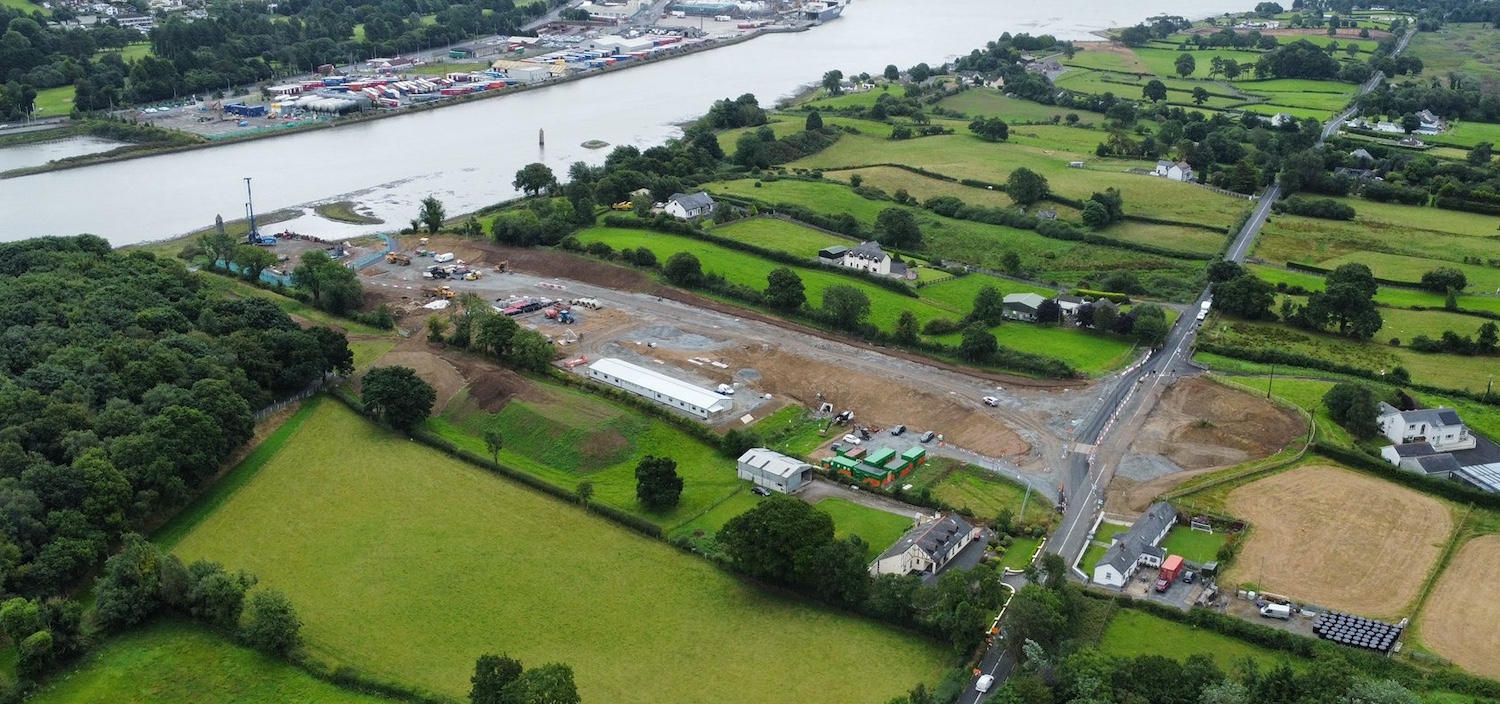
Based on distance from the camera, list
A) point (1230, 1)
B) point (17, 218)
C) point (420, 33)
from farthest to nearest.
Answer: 1. point (1230, 1)
2. point (420, 33)
3. point (17, 218)

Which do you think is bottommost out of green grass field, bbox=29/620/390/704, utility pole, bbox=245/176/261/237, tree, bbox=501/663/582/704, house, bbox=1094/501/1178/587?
green grass field, bbox=29/620/390/704

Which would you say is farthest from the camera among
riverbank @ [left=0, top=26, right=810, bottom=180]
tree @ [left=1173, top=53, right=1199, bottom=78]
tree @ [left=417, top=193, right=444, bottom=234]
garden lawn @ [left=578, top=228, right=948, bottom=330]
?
tree @ [left=1173, top=53, right=1199, bottom=78]

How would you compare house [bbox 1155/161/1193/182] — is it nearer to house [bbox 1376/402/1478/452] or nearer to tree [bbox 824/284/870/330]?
tree [bbox 824/284/870/330]

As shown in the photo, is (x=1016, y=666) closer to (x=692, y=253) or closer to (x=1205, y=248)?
(x=692, y=253)

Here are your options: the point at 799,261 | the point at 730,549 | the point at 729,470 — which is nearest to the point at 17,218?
the point at 799,261

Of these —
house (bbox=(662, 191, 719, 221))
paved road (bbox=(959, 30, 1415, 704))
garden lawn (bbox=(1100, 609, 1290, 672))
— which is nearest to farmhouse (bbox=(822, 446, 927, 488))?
paved road (bbox=(959, 30, 1415, 704))

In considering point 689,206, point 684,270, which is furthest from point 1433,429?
point 689,206

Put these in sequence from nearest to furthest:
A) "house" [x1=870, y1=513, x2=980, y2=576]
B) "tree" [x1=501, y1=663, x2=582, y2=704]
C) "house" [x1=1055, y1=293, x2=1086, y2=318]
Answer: "tree" [x1=501, y1=663, x2=582, y2=704]
"house" [x1=870, y1=513, x2=980, y2=576]
"house" [x1=1055, y1=293, x2=1086, y2=318]
